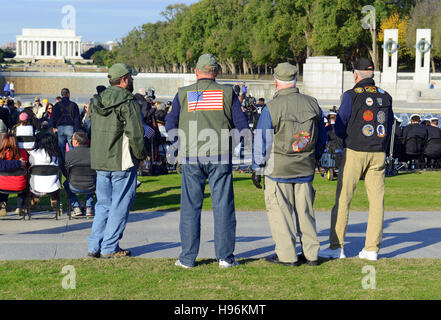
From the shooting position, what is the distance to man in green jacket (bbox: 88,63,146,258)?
6.69 metres

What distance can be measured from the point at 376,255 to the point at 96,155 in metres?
2.81

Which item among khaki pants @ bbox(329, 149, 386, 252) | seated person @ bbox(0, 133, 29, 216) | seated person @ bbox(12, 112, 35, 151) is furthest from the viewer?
seated person @ bbox(12, 112, 35, 151)

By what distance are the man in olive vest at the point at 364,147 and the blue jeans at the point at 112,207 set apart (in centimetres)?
195

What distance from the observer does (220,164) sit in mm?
6391

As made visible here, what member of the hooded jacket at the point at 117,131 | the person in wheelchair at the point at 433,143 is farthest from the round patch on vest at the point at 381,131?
the person in wheelchair at the point at 433,143

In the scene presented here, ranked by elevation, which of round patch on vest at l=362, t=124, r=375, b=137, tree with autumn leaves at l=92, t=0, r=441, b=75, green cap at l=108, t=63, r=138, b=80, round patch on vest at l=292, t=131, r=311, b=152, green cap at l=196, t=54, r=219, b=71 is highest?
tree with autumn leaves at l=92, t=0, r=441, b=75

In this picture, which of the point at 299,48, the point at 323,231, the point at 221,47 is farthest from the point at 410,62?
the point at 323,231

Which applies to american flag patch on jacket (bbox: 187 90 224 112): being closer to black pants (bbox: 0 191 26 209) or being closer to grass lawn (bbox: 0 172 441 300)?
grass lawn (bbox: 0 172 441 300)

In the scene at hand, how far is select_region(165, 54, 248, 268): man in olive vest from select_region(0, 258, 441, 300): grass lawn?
1.12 ft

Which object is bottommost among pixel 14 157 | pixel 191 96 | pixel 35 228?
pixel 35 228

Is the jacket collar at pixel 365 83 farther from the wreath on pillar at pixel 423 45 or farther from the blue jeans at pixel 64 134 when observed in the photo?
the wreath on pillar at pixel 423 45

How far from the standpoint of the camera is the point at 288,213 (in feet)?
21.4

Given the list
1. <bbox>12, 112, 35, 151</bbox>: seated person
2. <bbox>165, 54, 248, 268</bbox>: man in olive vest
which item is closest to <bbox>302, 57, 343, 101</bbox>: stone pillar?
<bbox>12, 112, 35, 151</bbox>: seated person
